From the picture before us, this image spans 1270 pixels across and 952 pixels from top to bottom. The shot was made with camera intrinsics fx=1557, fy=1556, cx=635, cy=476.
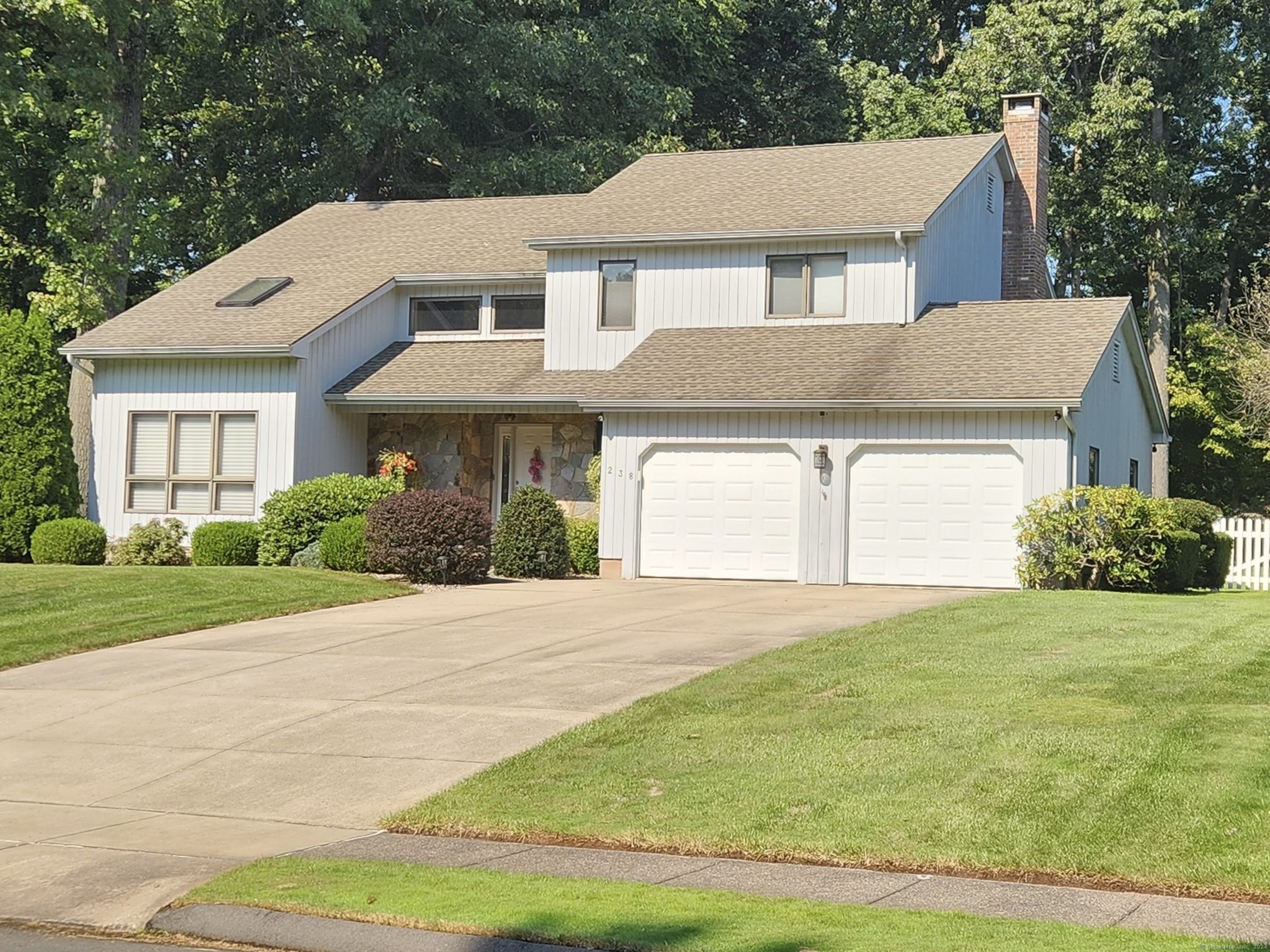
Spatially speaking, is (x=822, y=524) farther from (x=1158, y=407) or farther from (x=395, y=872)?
(x=395, y=872)

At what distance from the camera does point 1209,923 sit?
22.8 ft

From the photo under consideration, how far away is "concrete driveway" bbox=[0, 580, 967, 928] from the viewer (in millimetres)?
9188

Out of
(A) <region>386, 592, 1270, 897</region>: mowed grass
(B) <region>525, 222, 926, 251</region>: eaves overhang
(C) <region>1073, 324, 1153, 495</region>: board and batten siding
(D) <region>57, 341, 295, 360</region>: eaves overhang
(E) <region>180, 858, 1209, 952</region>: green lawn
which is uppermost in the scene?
(B) <region>525, 222, 926, 251</region>: eaves overhang

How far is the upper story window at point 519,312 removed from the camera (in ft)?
94.9

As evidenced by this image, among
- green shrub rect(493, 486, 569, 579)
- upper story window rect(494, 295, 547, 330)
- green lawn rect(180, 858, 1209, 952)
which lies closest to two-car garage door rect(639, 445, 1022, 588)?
green shrub rect(493, 486, 569, 579)

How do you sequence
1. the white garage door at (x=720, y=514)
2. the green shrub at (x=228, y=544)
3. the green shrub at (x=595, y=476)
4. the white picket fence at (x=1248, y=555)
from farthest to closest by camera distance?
the white picket fence at (x=1248, y=555), the green shrub at (x=595, y=476), the green shrub at (x=228, y=544), the white garage door at (x=720, y=514)

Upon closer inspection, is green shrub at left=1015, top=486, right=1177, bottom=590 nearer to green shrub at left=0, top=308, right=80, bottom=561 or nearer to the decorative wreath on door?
the decorative wreath on door

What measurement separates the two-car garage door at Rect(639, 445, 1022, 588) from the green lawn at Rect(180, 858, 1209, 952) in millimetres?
15274

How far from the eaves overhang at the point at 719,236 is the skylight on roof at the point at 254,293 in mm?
5095

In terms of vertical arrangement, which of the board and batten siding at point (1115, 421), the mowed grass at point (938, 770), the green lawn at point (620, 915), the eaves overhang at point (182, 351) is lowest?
the green lawn at point (620, 915)

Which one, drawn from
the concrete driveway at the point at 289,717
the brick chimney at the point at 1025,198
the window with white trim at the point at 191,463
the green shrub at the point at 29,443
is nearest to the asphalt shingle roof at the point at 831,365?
the window with white trim at the point at 191,463

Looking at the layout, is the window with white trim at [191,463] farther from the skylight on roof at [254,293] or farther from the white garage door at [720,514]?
the white garage door at [720,514]

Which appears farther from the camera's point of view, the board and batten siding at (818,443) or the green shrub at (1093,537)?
the board and batten siding at (818,443)

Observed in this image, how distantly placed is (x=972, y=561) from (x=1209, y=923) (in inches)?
615
